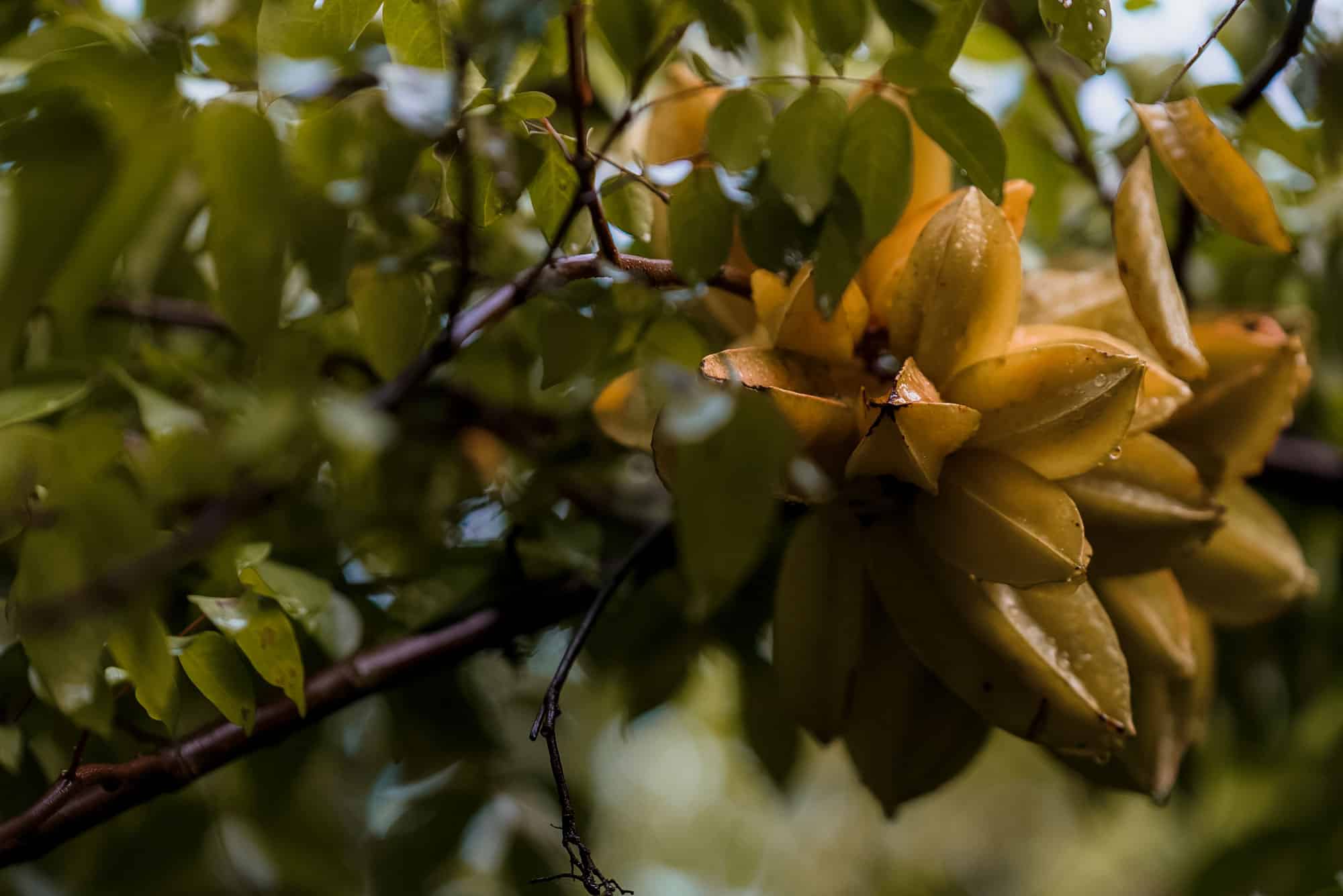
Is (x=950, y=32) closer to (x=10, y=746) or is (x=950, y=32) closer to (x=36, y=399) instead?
(x=36, y=399)

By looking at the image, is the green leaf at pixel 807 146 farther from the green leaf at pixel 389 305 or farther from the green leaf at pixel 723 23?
the green leaf at pixel 389 305

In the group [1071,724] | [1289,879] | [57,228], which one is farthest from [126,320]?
[1289,879]

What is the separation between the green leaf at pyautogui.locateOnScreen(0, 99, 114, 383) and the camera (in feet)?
1.85

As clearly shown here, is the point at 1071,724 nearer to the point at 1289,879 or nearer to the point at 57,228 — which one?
the point at 1289,879

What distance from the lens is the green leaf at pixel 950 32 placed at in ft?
2.95

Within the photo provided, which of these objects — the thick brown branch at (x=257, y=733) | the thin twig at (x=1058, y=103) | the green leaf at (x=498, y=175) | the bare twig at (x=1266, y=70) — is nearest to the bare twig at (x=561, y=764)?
the thick brown branch at (x=257, y=733)

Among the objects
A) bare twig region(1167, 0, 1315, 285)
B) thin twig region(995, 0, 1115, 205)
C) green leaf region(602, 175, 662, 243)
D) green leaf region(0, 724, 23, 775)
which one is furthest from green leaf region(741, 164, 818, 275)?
green leaf region(0, 724, 23, 775)

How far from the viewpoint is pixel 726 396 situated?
2.27ft

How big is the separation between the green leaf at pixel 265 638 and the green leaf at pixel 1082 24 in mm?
791

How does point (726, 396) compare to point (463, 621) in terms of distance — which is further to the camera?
point (463, 621)

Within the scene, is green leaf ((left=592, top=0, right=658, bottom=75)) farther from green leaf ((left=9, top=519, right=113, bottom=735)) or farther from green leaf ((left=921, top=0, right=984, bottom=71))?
green leaf ((left=9, top=519, right=113, bottom=735))

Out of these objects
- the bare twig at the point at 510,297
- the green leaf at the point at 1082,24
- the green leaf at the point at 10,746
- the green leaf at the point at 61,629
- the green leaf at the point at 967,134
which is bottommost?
the green leaf at the point at 10,746

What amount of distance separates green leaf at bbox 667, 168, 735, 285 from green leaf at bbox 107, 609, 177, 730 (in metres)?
0.49

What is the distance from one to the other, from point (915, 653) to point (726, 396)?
0.44m
